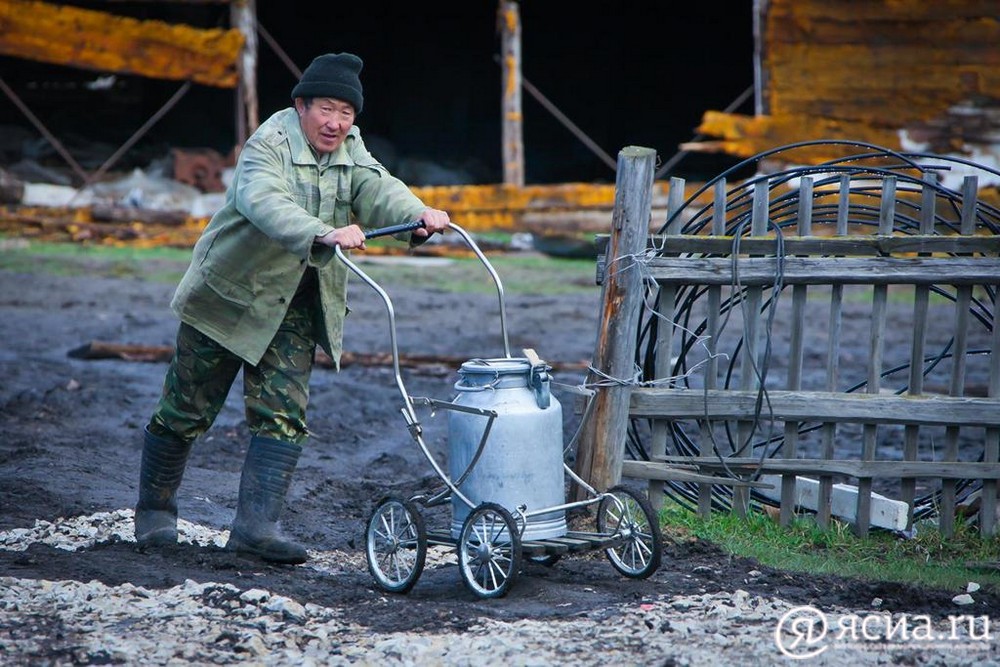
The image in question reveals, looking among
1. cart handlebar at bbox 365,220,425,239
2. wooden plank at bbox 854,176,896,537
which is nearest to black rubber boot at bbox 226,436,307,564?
cart handlebar at bbox 365,220,425,239

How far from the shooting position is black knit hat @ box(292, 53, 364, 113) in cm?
500

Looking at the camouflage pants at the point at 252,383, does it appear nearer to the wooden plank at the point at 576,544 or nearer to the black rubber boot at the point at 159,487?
the black rubber boot at the point at 159,487

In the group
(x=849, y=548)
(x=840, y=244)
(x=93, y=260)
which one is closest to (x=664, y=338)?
(x=840, y=244)

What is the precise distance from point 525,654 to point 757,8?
12963 mm

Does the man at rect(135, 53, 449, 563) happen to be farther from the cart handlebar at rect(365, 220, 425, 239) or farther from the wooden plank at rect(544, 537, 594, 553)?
the wooden plank at rect(544, 537, 594, 553)

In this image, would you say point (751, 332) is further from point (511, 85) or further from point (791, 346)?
point (511, 85)

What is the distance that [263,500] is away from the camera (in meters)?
5.13

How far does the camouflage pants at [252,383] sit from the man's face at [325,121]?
0.66 meters

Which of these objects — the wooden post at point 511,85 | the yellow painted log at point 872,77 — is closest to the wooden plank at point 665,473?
the yellow painted log at point 872,77

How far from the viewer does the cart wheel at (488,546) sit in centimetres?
457

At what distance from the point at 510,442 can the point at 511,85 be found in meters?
11.8

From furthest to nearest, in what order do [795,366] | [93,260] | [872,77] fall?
[872,77] < [93,260] < [795,366]

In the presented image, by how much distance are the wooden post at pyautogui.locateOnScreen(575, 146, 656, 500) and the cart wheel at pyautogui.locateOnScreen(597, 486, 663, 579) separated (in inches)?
27.8

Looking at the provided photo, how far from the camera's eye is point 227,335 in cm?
506
